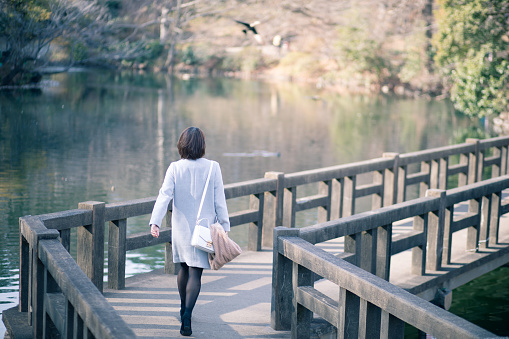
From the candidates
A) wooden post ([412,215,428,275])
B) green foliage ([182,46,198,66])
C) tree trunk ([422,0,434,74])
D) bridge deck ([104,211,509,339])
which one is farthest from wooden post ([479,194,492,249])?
green foliage ([182,46,198,66])

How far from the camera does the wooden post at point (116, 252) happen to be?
224 inches

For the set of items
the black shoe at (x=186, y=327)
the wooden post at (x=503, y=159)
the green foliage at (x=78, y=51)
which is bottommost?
the black shoe at (x=186, y=327)

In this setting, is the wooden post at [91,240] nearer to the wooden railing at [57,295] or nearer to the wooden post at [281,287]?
the wooden railing at [57,295]

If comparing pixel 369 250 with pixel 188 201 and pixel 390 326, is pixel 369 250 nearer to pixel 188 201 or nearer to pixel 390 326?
pixel 188 201

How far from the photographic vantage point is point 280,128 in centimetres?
2452

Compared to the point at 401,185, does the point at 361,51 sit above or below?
above

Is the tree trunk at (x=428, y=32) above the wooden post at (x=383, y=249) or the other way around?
above

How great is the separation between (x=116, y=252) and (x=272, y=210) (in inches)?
85.1

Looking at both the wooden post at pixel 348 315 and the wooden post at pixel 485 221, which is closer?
the wooden post at pixel 348 315

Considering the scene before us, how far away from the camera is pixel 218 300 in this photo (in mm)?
5633

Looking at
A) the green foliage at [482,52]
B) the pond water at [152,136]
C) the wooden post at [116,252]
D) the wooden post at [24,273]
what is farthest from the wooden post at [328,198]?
the green foliage at [482,52]

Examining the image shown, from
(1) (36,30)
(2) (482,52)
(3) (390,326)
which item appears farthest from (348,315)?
(1) (36,30)

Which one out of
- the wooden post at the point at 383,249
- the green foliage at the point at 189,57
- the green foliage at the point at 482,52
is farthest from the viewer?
the green foliage at the point at 189,57

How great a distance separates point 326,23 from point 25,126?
36.8 m
